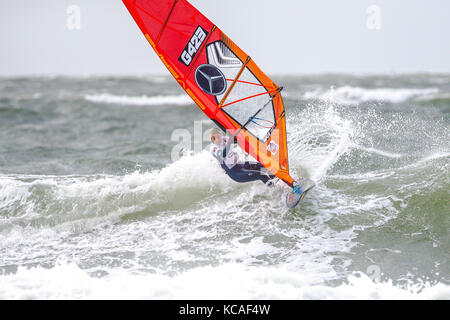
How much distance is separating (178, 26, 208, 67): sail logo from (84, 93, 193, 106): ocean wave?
46.8 ft

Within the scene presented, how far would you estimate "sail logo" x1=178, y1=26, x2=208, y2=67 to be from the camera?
5.77m

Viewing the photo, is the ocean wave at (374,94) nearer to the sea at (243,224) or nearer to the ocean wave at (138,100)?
the ocean wave at (138,100)

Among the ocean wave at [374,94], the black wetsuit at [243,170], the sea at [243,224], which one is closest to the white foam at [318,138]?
the sea at [243,224]

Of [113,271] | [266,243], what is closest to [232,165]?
[266,243]

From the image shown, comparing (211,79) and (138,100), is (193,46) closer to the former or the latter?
(211,79)

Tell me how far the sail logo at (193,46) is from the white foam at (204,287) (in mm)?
2637

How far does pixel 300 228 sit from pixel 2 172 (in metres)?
5.44

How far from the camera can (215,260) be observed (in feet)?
15.9

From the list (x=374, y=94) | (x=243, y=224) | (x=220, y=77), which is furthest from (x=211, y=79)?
(x=374, y=94)

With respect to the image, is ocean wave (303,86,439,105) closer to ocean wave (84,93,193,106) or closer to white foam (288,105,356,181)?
ocean wave (84,93,193,106)

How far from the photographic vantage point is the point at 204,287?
4.21m

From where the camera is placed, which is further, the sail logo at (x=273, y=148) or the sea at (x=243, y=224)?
the sail logo at (x=273, y=148)

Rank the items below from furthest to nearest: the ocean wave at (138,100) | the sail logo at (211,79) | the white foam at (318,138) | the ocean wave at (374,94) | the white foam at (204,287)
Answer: the ocean wave at (374,94), the ocean wave at (138,100), the white foam at (318,138), the sail logo at (211,79), the white foam at (204,287)

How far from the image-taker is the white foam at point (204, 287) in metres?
4.08
